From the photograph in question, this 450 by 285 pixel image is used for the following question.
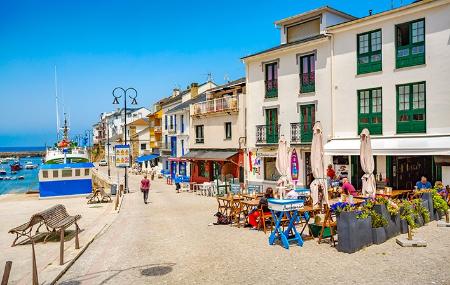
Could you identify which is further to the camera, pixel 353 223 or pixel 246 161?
pixel 246 161

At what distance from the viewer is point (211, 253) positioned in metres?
10.3

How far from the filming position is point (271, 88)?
26.1 meters

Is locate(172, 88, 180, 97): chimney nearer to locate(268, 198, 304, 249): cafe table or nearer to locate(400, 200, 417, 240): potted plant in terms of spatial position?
locate(268, 198, 304, 249): cafe table

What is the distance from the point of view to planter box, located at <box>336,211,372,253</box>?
9.62m

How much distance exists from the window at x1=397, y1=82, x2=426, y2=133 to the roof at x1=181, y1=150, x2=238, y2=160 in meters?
13.5

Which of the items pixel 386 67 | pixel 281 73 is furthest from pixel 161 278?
pixel 281 73

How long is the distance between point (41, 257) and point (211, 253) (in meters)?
5.01

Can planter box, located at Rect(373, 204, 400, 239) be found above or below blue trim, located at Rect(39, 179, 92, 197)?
above

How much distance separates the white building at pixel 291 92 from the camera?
2280cm

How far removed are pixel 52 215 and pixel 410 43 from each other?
17661 mm

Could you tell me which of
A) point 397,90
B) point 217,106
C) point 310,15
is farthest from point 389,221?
point 217,106

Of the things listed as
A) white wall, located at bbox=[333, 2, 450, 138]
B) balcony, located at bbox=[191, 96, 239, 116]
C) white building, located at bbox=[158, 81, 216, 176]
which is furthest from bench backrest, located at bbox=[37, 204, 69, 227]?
white building, located at bbox=[158, 81, 216, 176]

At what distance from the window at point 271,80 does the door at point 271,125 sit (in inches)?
45.3

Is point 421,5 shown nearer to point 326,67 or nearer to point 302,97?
point 326,67
